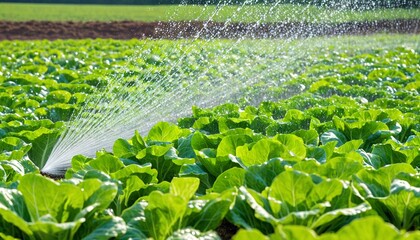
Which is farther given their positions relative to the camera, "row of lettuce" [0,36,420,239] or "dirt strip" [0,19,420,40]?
"dirt strip" [0,19,420,40]

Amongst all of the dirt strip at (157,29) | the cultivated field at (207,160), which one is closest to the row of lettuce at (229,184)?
the cultivated field at (207,160)

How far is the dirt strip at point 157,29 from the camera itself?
20.5 m

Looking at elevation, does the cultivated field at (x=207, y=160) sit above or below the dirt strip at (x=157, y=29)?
above

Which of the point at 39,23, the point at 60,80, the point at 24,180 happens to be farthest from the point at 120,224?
the point at 39,23

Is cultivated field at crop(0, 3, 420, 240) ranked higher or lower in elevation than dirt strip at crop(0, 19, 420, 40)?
higher

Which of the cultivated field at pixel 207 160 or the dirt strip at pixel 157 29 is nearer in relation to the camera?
the cultivated field at pixel 207 160

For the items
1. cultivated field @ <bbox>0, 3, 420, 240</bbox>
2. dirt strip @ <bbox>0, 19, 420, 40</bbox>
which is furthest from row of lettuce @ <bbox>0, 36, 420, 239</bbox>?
dirt strip @ <bbox>0, 19, 420, 40</bbox>

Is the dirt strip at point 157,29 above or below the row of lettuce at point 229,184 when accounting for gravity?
below

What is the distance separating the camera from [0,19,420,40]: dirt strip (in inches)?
808

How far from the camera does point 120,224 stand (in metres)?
2.82

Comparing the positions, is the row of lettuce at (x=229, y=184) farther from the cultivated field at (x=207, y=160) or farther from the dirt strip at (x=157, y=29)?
the dirt strip at (x=157, y=29)

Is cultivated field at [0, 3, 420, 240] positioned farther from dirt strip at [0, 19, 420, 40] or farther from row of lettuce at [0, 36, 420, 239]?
dirt strip at [0, 19, 420, 40]

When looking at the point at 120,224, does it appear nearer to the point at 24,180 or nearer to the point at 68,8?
the point at 24,180

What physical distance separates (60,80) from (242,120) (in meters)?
5.13
